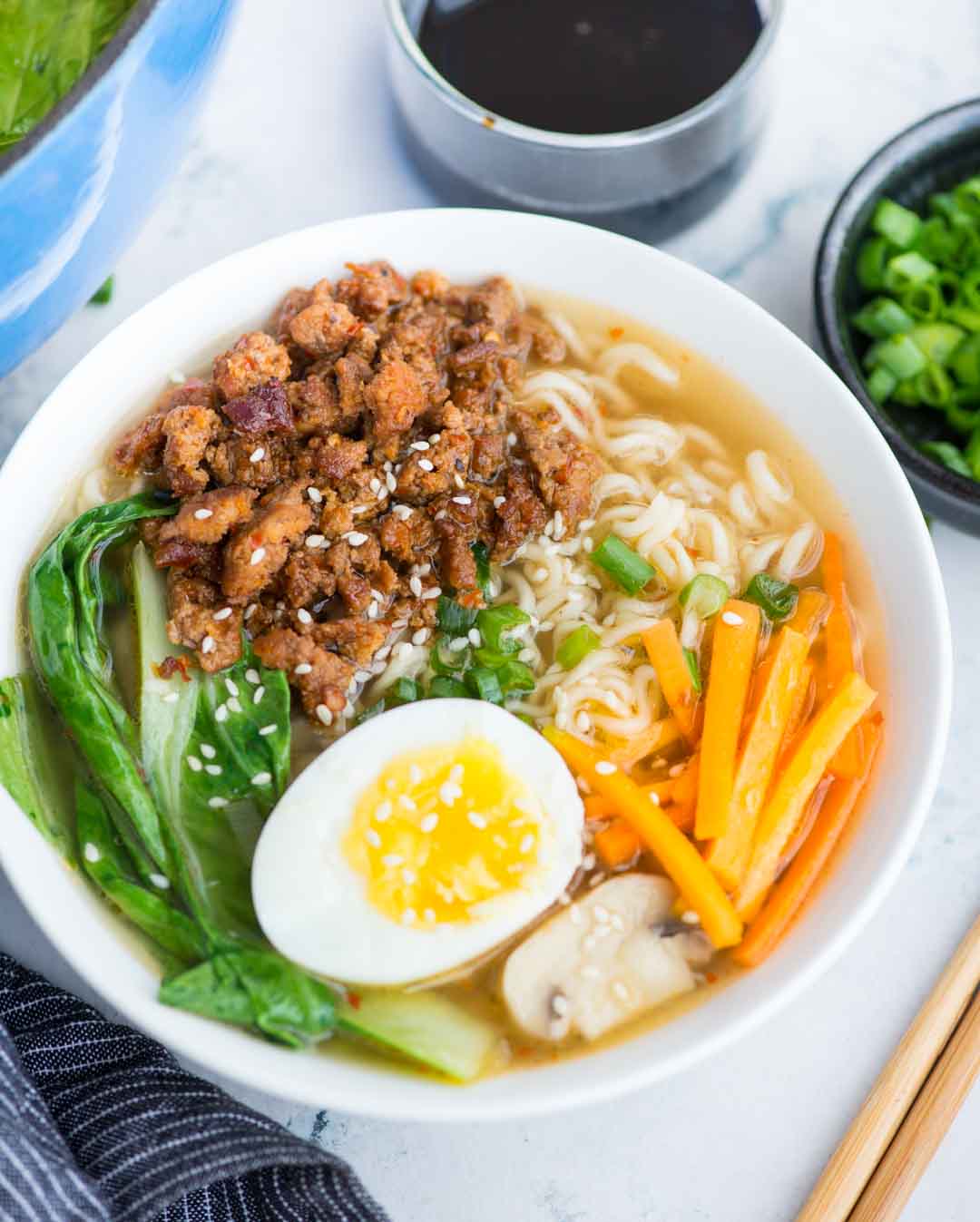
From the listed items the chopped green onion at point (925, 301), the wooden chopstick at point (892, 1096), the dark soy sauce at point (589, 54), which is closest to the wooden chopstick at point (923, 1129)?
the wooden chopstick at point (892, 1096)

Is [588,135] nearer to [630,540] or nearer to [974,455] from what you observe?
[630,540]

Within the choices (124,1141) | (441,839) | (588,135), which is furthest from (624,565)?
(124,1141)

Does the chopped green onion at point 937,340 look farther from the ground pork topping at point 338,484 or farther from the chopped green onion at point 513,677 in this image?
the chopped green onion at point 513,677

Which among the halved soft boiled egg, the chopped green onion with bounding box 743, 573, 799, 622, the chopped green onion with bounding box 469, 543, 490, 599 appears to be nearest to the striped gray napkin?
the halved soft boiled egg

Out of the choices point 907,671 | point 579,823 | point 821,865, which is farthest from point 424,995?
point 907,671

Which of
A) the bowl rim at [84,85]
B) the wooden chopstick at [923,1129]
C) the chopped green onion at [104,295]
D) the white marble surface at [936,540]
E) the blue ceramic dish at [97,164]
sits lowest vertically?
the wooden chopstick at [923,1129]
